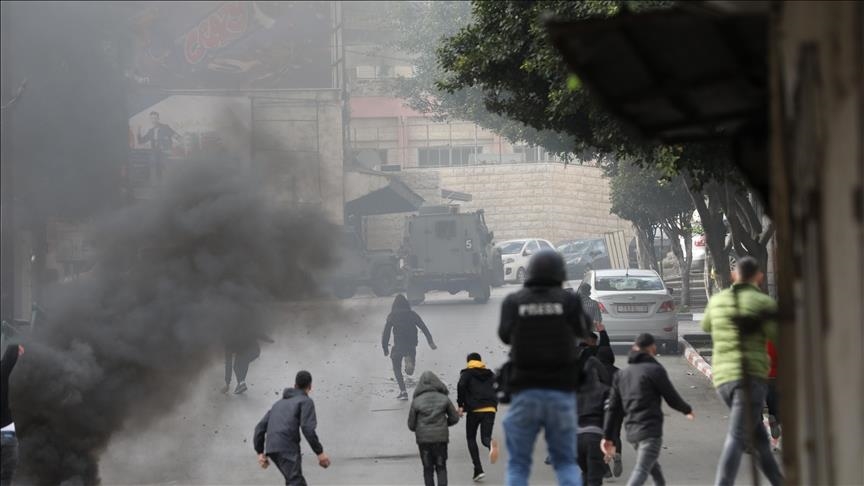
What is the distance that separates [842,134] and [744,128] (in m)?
0.98

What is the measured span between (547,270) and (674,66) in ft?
6.09

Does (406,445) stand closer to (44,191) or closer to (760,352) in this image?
(760,352)

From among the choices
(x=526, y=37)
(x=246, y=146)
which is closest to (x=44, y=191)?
(x=246, y=146)

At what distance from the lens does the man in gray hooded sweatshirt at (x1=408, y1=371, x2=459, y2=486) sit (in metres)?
10.5

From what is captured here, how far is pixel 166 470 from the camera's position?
13062 mm

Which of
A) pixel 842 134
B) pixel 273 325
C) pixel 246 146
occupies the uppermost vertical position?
pixel 246 146

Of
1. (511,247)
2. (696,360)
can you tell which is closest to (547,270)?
(696,360)

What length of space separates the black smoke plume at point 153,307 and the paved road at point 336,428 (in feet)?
1.60

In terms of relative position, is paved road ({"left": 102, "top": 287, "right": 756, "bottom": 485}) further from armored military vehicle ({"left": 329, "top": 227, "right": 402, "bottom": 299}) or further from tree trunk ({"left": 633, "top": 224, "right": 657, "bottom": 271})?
tree trunk ({"left": 633, "top": 224, "right": 657, "bottom": 271})

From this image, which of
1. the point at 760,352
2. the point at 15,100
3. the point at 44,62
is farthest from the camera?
the point at 44,62

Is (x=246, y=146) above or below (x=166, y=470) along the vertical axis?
above

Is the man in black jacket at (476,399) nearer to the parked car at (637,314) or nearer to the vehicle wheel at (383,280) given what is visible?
the parked car at (637,314)

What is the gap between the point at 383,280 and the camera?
3228cm

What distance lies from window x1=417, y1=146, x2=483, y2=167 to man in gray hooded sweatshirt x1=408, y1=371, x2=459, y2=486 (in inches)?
1764
